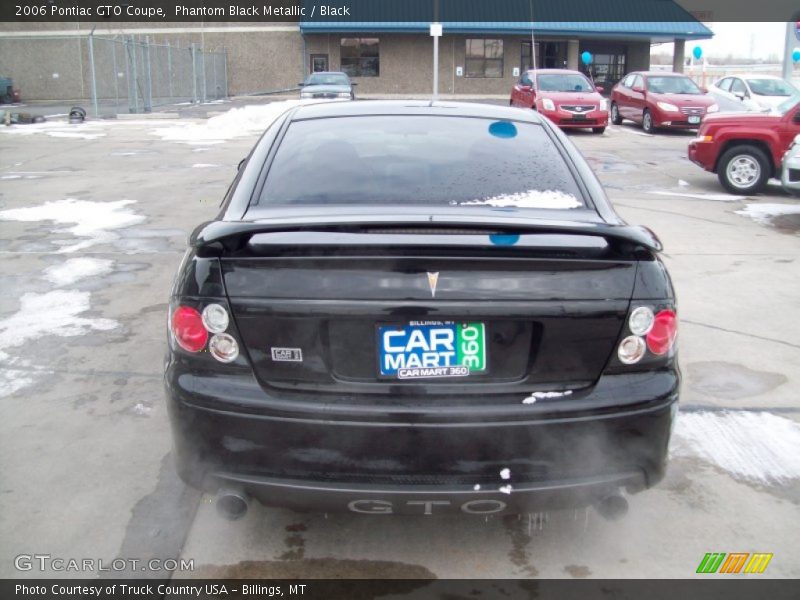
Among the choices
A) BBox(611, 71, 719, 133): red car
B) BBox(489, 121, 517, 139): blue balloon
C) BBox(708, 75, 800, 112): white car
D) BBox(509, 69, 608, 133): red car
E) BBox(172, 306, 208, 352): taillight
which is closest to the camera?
BBox(172, 306, 208, 352): taillight

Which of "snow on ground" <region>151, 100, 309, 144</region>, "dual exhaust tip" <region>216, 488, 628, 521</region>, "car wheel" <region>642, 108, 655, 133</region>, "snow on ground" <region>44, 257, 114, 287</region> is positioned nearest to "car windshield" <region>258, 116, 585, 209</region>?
"dual exhaust tip" <region>216, 488, 628, 521</region>

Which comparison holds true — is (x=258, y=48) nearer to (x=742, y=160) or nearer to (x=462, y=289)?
(x=742, y=160)

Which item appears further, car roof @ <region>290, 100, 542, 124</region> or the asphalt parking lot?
car roof @ <region>290, 100, 542, 124</region>

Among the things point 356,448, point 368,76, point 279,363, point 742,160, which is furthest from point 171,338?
point 368,76

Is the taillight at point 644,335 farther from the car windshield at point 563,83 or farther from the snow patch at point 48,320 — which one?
the car windshield at point 563,83

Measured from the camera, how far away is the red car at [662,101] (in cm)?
2008

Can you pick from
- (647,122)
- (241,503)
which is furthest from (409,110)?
(647,122)

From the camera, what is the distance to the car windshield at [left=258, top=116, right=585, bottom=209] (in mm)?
3262

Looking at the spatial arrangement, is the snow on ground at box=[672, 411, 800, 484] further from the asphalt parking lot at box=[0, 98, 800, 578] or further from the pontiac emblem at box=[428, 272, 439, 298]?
the pontiac emblem at box=[428, 272, 439, 298]

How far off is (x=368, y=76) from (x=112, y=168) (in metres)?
28.1

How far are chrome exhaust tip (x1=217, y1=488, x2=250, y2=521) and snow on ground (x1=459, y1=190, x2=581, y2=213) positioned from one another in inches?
54.7

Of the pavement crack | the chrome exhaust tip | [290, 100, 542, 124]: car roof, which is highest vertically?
[290, 100, 542, 124]: car roof

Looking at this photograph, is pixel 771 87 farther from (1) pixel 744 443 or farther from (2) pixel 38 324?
(2) pixel 38 324

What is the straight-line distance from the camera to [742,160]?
38.2 feet
